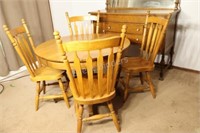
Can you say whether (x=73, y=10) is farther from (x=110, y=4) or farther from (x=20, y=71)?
(x=20, y=71)

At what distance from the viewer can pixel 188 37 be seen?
2.60 m

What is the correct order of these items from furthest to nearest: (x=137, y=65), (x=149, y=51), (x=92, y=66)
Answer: (x=149, y=51) < (x=137, y=65) < (x=92, y=66)

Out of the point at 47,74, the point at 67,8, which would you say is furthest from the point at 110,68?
the point at 67,8

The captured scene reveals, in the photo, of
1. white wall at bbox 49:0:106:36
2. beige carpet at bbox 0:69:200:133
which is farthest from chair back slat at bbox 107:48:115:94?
white wall at bbox 49:0:106:36

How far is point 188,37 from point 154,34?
0.92 meters

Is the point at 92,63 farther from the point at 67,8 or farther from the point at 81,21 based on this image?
the point at 67,8

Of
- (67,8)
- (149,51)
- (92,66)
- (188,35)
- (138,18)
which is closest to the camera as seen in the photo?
(92,66)

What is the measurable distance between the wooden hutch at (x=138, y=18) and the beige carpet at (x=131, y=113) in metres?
0.47

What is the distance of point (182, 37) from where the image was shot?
2.65m

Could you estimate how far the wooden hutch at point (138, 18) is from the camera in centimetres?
234

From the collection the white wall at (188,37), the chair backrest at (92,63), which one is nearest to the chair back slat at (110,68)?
the chair backrest at (92,63)

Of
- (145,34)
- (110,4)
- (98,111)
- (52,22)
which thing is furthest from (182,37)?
(52,22)

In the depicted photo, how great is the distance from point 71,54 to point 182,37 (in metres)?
1.86

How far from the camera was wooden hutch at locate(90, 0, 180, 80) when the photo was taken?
92.3 inches
